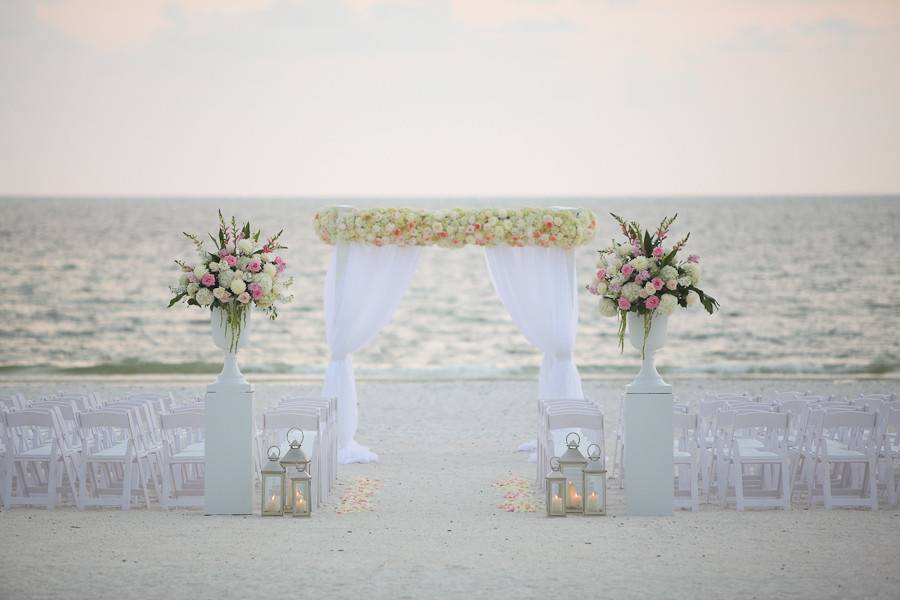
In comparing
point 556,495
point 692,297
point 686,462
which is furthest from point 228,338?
point 686,462

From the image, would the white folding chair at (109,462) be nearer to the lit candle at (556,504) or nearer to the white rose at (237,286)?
the white rose at (237,286)

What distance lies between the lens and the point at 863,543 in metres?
7.85

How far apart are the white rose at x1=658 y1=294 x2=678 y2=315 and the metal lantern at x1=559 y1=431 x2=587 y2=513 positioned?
1179 millimetres

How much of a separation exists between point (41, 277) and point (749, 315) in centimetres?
3006

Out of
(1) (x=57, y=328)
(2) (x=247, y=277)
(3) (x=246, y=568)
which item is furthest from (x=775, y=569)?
(1) (x=57, y=328)

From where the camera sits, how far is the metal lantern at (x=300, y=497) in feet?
28.9

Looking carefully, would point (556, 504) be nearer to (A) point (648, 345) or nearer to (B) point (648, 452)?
(B) point (648, 452)

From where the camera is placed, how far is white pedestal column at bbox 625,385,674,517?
8828 millimetres

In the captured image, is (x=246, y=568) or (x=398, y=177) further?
(x=398, y=177)

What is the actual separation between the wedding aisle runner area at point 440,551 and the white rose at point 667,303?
157 centimetres

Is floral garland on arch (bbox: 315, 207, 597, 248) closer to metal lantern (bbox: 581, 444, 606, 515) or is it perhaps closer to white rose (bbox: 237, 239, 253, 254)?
white rose (bbox: 237, 239, 253, 254)

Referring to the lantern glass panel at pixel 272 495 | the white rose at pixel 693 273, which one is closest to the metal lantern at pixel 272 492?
the lantern glass panel at pixel 272 495

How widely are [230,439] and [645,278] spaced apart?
3.37 metres

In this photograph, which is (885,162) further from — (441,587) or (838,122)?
(441,587)
